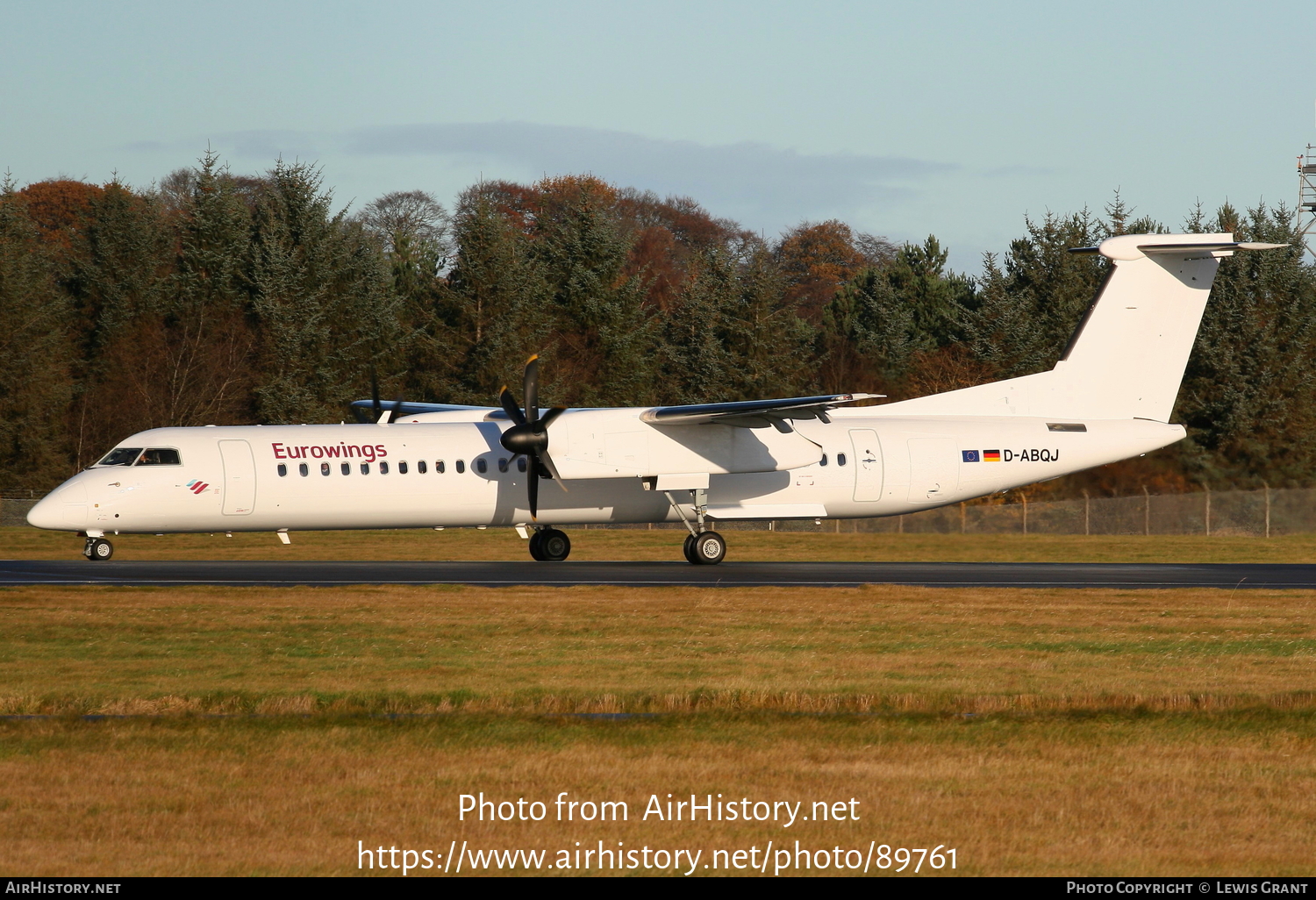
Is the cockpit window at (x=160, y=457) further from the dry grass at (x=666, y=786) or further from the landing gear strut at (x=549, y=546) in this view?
the dry grass at (x=666, y=786)

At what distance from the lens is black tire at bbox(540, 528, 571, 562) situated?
2841 centimetres

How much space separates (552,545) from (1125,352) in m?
13.3

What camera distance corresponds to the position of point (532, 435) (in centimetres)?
2555

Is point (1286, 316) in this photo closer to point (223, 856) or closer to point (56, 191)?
point (223, 856)

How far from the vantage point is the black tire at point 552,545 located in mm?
28406

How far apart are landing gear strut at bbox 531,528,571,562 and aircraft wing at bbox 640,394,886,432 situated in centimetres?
349

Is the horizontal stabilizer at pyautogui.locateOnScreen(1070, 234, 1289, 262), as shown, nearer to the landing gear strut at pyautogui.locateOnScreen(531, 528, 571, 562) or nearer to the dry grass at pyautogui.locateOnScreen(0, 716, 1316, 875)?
the landing gear strut at pyautogui.locateOnScreen(531, 528, 571, 562)

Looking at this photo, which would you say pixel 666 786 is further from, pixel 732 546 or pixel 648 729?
pixel 732 546

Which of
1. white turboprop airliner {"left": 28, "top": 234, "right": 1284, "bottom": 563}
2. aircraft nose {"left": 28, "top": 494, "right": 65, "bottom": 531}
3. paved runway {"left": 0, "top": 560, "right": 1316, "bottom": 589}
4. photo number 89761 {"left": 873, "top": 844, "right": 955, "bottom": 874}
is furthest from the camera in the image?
white turboprop airliner {"left": 28, "top": 234, "right": 1284, "bottom": 563}

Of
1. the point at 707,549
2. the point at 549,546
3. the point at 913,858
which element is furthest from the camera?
the point at 549,546

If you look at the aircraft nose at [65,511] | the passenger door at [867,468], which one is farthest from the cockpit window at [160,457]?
the passenger door at [867,468]

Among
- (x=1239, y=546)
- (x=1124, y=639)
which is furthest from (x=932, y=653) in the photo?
(x=1239, y=546)

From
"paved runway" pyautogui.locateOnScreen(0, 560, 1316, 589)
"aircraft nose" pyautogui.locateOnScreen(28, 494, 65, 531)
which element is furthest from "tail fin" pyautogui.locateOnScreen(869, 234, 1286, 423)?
"aircraft nose" pyautogui.locateOnScreen(28, 494, 65, 531)

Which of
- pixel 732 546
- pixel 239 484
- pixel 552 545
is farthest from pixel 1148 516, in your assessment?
pixel 239 484
